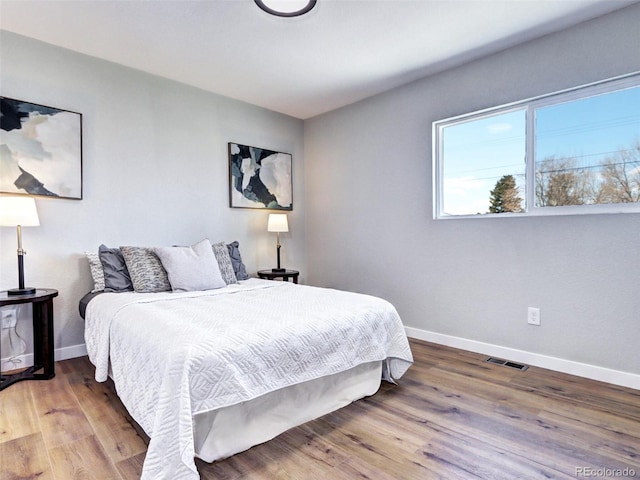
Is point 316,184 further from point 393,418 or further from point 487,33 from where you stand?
point 393,418

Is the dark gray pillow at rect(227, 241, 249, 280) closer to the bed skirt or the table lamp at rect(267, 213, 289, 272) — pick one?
the table lamp at rect(267, 213, 289, 272)

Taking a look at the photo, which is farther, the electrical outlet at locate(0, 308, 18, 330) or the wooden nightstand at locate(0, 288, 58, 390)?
the electrical outlet at locate(0, 308, 18, 330)

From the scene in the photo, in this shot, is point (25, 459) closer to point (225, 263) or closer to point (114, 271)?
point (114, 271)

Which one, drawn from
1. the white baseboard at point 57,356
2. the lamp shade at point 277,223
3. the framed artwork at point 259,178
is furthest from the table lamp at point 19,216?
the lamp shade at point 277,223

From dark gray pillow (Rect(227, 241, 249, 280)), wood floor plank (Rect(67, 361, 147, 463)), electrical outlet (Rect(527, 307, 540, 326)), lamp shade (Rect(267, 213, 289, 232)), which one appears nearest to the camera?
wood floor plank (Rect(67, 361, 147, 463))

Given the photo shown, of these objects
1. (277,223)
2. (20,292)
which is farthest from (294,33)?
(20,292)

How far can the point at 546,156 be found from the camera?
272 centimetres

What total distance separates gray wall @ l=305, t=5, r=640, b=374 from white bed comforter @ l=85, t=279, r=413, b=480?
1098 mm

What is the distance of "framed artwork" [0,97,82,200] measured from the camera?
8.55 feet

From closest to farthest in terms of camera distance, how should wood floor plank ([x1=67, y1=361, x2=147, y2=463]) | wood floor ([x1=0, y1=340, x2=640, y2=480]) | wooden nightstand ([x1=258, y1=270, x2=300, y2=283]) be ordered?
wood floor ([x1=0, y1=340, x2=640, y2=480])
wood floor plank ([x1=67, y1=361, x2=147, y2=463])
wooden nightstand ([x1=258, y1=270, x2=300, y2=283])

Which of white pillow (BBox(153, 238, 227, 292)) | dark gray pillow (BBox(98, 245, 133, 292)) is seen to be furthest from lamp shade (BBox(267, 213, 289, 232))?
dark gray pillow (BBox(98, 245, 133, 292))

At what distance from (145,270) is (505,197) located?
293 cm

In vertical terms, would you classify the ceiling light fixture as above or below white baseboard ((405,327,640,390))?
above

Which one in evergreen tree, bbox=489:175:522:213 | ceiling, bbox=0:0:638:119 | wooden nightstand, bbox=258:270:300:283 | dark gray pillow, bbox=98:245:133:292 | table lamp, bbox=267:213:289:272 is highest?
ceiling, bbox=0:0:638:119
